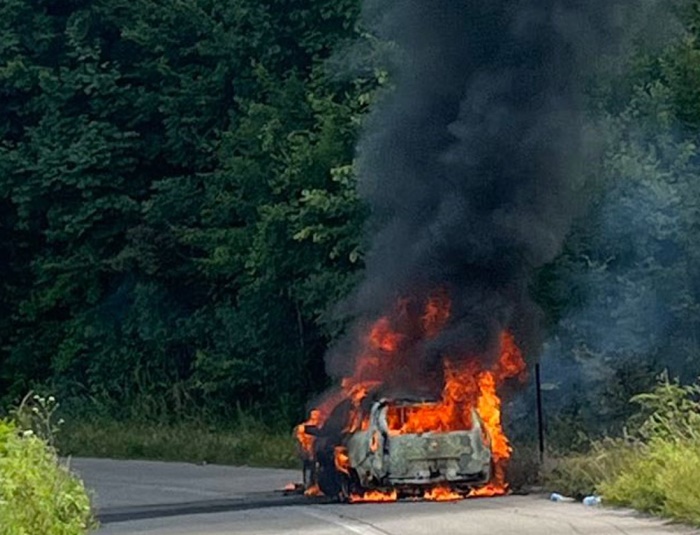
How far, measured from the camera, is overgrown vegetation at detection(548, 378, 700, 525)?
17438 millimetres

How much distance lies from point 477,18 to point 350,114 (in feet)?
25.4

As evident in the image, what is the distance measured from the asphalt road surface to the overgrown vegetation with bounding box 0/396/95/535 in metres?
1.69

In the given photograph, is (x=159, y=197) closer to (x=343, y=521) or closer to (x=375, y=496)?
(x=375, y=496)

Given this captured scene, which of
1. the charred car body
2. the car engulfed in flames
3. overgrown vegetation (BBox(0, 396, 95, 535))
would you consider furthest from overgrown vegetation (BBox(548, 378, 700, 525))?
overgrown vegetation (BBox(0, 396, 95, 535))

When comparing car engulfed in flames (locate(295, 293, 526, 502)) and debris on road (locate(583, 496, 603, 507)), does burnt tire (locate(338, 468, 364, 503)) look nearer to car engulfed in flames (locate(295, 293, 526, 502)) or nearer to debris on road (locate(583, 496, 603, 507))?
car engulfed in flames (locate(295, 293, 526, 502))

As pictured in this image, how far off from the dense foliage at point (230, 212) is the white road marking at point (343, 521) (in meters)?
8.50

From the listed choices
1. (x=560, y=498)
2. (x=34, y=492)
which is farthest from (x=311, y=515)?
(x=34, y=492)

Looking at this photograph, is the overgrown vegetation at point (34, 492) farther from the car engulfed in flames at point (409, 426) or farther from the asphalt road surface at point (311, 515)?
the car engulfed in flames at point (409, 426)

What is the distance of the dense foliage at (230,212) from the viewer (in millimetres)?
27344

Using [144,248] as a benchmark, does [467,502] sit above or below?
below

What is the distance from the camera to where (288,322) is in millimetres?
34688

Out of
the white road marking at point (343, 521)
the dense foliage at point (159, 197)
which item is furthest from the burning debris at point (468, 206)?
the dense foliage at point (159, 197)

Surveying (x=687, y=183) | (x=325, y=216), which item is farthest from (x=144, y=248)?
(x=687, y=183)

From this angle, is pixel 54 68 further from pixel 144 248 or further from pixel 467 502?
pixel 467 502
